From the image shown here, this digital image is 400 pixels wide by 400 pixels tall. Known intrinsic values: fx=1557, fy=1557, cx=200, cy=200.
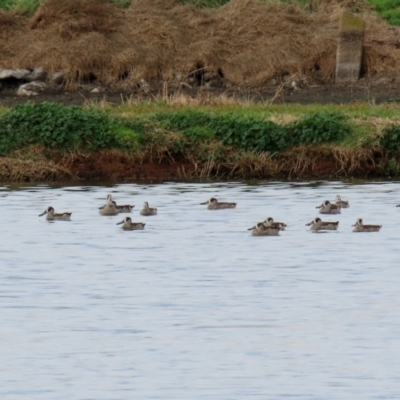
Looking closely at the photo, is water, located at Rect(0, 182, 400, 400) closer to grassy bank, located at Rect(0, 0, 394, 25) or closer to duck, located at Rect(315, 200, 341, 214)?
duck, located at Rect(315, 200, 341, 214)

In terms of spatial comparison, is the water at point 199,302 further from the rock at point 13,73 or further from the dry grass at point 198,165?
the rock at point 13,73

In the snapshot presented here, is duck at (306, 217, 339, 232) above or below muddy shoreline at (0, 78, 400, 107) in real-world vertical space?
below

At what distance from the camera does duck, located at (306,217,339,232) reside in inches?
848

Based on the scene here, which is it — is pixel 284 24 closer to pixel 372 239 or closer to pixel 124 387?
pixel 372 239

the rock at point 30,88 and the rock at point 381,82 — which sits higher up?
the rock at point 381,82

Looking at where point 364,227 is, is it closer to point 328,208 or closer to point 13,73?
point 328,208

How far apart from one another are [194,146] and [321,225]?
629 centimetres

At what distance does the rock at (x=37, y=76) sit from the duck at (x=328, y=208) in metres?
13.4

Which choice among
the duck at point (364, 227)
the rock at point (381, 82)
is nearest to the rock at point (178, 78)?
the rock at point (381, 82)

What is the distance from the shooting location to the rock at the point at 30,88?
1346 inches

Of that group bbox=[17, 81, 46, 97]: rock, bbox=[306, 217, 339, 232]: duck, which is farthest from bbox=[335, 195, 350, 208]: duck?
bbox=[17, 81, 46, 97]: rock

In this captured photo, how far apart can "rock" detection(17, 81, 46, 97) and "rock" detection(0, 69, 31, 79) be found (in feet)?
1.46

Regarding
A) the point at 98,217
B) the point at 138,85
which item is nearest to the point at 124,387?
the point at 98,217

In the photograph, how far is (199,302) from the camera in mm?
16891
